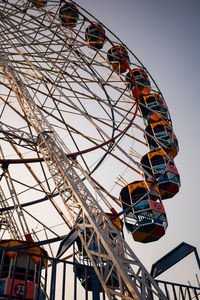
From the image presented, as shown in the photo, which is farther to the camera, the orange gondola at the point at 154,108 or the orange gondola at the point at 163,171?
the orange gondola at the point at 154,108

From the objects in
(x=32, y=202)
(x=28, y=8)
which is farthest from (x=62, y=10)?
(x=32, y=202)

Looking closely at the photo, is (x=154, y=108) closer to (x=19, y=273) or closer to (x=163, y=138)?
(x=163, y=138)

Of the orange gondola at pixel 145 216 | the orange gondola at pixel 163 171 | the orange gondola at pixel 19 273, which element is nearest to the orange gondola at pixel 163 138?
the orange gondola at pixel 163 171

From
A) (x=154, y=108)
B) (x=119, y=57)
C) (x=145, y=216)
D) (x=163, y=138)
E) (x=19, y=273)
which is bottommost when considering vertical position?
(x=19, y=273)

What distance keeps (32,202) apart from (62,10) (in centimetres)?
1182

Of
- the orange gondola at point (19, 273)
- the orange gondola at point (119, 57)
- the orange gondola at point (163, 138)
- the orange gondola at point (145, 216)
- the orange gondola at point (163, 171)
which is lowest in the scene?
the orange gondola at point (19, 273)

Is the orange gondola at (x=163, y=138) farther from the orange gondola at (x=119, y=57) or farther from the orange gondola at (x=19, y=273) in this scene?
the orange gondola at (x=19, y=273)

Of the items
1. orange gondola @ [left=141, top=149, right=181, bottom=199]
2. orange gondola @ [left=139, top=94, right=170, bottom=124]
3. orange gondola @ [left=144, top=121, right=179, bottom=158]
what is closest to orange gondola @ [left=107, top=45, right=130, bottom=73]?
orange gondola @ [left=139, top=94, right=170, bottom=124]

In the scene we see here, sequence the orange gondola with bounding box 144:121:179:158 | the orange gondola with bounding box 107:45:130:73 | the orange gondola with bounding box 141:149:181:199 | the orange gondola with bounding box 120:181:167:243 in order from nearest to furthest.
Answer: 1. the orange gondola with bounding box 120:181:167:243
2. the orange gondola with bounding box 141:149:181:199
3. the orange gondola with bounding box 144:121:179:158
4. the orange gondola with bounding box 107:45:130:73

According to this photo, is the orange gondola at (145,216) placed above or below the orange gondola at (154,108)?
below

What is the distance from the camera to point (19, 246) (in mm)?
9219

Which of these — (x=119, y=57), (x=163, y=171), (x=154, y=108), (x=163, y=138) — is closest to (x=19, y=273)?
(x=163, y=171)

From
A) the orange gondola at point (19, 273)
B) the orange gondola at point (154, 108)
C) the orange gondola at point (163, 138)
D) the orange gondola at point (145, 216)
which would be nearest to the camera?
the orange gondola at point (19, 273)

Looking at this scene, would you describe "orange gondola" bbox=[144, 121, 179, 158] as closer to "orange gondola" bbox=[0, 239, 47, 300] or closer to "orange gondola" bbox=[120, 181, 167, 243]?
"orange gondola" bbox=[120, 181, 167, 243]
